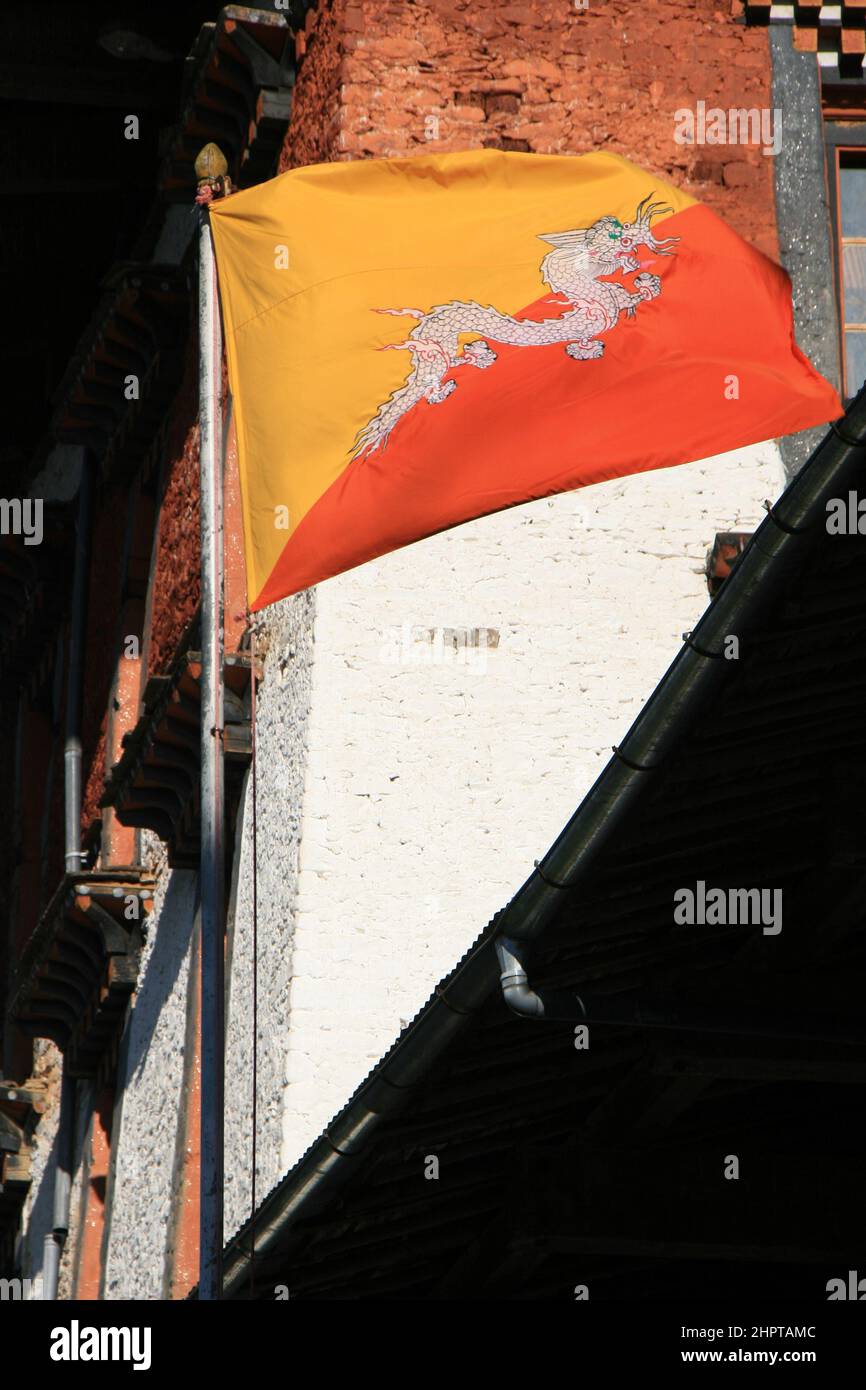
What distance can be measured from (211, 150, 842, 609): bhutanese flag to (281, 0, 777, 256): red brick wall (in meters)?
2.38

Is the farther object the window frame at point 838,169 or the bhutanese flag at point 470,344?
the window frame at point 838,169

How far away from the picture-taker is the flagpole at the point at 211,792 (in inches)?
361

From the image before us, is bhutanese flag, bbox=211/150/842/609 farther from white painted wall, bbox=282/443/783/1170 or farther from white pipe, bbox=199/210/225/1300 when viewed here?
white painted wall, bbox=282/443/783/1170

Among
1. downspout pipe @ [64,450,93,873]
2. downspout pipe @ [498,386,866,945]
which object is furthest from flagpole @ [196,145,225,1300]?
downspout pipe @ [64,450,93,873]

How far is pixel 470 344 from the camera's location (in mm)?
9812

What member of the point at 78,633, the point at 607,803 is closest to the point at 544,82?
the point at 607,803

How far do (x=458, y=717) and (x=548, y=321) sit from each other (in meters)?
2.56

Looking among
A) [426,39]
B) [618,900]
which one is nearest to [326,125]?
[426,39]

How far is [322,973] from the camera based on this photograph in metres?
11.5

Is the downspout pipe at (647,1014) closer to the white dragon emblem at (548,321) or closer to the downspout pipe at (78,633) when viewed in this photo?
the white dragon emblem at (548,321)

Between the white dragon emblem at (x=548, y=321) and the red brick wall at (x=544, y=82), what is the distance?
9.23 ft

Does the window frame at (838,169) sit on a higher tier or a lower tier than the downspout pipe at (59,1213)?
higher

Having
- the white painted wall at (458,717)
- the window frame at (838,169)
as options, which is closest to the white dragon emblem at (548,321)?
the white painted wall at (458,717)

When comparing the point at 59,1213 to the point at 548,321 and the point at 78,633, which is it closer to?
the point at 78,633
